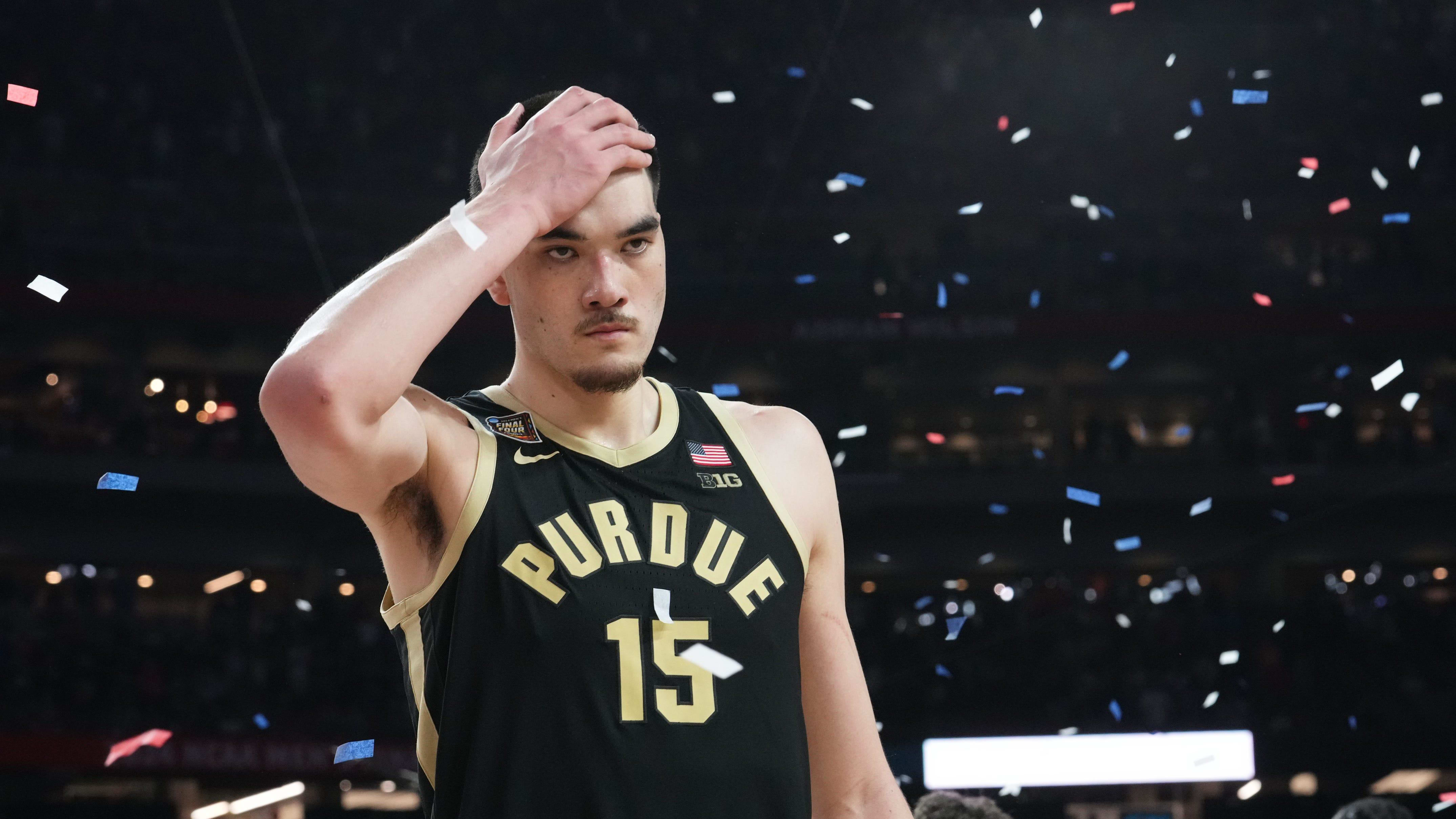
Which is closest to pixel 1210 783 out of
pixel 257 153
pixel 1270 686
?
pixel 1270 686

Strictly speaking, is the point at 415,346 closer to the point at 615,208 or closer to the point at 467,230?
the point at 467,230

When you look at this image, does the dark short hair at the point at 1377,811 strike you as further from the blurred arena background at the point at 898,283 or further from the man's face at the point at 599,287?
the blurred arena background at the point at 898,283

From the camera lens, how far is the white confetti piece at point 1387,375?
15615 millimetres

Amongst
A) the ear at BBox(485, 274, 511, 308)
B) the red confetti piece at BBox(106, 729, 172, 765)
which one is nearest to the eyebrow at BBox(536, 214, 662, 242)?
the ear at BBox(485, 274, 511, 308)

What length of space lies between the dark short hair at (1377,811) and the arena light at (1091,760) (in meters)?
7.29

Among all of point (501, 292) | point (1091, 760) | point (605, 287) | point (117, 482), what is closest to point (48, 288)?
point (117, 482)

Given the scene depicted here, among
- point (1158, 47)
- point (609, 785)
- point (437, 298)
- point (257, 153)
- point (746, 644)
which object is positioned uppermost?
point (1158, 47)

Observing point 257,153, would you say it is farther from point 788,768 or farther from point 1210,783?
point 788,768

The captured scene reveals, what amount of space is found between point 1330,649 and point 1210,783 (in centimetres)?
207

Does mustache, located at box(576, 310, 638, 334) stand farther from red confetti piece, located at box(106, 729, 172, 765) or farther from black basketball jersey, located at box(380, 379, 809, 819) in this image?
red confetti piece, located at box(106, 729, 172, 765)

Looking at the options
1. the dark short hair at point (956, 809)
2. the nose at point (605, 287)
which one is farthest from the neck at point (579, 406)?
the dark short hair at point (956, 809)

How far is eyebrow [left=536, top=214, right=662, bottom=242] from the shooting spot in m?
1.54

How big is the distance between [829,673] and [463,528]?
513 mm

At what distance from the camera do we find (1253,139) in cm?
1747
